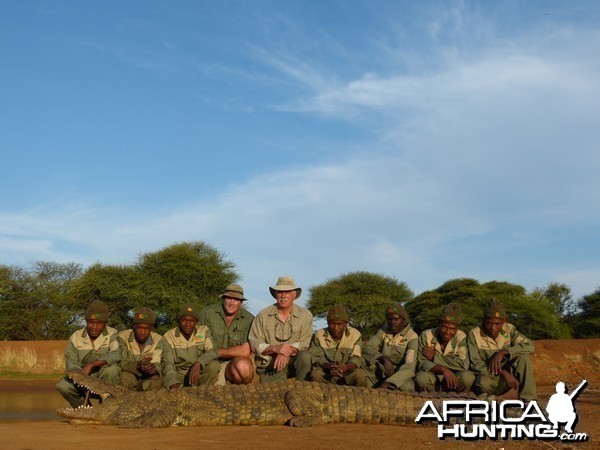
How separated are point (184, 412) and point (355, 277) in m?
26.4

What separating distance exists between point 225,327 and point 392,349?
245 cm

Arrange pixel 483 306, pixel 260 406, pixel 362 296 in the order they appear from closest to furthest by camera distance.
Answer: pixel 260 406 → pixel 483 306 → pixel 362 296

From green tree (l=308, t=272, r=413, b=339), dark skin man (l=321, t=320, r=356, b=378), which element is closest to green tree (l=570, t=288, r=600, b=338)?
green tree (l=308, t=272, r=413, b=339)

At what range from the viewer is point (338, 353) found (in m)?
9.41

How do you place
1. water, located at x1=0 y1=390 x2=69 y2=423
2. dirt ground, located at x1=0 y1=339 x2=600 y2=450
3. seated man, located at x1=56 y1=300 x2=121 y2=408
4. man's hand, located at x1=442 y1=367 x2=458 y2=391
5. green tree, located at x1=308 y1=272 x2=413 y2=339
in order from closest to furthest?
dirt ground, located at x1=0 y1=339 x2=600 y2=450 < man's hand, located at x1=442 y1=367 x2=458 y2=391 < seated man, located at x1=56 y1=300 x2=121 y2=408 < water, located at x1=0 y1=390 x2=69 y2=423 < green tree, located at x1=308 y1=272 x2=413 y2=339

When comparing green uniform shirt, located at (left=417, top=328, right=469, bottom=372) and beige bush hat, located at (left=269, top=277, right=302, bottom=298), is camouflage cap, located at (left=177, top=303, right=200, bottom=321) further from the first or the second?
green uniform shirt, located at (left=417, top=328, right=469, bottom=372)

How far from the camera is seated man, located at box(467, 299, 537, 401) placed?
9.10 metres

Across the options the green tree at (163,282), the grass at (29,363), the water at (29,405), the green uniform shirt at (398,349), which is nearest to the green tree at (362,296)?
the green tree at (163,282)

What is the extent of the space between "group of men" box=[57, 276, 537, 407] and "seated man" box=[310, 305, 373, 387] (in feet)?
0.04

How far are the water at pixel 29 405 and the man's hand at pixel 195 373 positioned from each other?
253 cm

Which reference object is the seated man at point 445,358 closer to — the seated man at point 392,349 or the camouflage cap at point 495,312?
the seated man at point 392,349

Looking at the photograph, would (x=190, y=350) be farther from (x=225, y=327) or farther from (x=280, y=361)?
(x=280, y=361)

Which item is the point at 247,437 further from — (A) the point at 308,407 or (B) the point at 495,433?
(B) the point at 495,433

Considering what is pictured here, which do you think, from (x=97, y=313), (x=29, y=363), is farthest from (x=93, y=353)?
(x=29, y=363)
